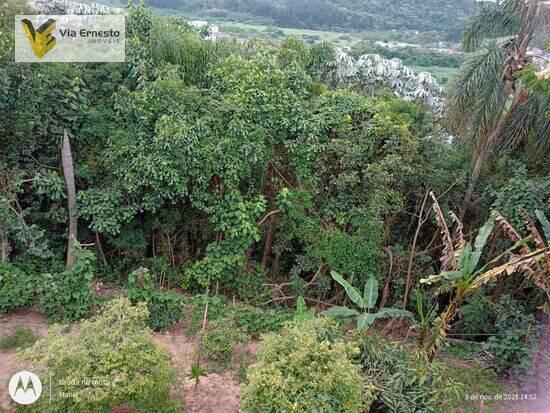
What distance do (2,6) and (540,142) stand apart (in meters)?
9.29

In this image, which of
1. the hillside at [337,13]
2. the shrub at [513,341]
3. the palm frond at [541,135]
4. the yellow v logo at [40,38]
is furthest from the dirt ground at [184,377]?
the hillside at [337,13]

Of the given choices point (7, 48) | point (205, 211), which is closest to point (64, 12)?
point (7, 48)

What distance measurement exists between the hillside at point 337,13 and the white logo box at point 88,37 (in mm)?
A: 12853

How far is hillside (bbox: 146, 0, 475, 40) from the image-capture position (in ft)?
67.5

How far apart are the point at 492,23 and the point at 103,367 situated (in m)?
7.62

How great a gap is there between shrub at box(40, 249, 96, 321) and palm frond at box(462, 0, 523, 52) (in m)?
7.11

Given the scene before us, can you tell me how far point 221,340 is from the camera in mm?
6133

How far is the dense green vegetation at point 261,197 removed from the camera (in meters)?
6.66

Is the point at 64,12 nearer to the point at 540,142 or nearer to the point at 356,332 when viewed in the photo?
the point at 356,332

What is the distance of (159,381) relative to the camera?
4559mm

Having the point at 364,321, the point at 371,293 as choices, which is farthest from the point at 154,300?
the point at 371,293

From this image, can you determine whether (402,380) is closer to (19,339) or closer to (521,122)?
(19,339)

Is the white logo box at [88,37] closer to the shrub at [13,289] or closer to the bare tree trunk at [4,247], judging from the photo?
the bare tree trunk at [4,247]

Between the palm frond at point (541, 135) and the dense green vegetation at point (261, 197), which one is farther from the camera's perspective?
the palm frond at point (541, 135)
